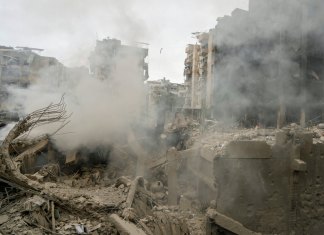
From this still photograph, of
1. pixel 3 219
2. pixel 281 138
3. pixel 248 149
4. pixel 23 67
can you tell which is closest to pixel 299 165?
pixel 281 138

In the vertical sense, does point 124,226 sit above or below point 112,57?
below

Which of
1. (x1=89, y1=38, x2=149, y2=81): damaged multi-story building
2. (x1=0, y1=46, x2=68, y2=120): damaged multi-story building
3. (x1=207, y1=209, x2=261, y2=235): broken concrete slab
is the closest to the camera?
(x1=207, y1=209, x2=261, y2=235): broken concrete slab

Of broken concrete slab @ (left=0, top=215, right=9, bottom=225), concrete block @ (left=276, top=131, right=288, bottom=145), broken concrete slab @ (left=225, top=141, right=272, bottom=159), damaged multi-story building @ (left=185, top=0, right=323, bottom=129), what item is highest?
damaged multi-story building @ (left=185, top=0, right=323, bottom=129)

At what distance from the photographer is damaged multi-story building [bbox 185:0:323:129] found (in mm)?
7984

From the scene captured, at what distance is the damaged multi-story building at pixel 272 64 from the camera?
314 inches

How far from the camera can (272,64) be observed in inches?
334

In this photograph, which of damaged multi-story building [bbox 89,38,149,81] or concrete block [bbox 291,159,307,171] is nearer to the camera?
concrete block [bbox 291,159,307,171]

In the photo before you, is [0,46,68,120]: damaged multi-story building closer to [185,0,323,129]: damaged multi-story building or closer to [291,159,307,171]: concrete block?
[185,0,323,129]: damaged multi-story building

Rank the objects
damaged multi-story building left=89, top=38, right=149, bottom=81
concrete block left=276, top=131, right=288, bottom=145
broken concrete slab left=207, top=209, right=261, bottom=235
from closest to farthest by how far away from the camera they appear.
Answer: broken concrete slab left=207, top=209, right=261, bottom=235, concrete block left=276, top=131, right=288, bottom=145, damaged multi-story building left=89, top=38, right=149, bottom=81

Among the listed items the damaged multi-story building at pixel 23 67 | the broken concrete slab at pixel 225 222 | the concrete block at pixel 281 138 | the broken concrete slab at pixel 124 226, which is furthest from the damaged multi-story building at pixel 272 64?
the damaged multi-story building at pixel 23 67

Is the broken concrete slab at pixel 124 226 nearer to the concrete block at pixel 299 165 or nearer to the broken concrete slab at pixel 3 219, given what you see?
the broken concrete slab at pixel 3 219

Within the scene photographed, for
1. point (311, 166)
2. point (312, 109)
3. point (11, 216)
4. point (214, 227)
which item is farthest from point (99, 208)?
point (312, 109)

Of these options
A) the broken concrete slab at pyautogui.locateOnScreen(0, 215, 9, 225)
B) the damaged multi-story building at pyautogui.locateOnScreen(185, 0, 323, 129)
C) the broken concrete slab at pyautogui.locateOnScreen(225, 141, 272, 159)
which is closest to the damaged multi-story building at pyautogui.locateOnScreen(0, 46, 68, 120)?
the damaged multi-story building at pyautogui.locateOnScreen(185, 0, 323, 129)

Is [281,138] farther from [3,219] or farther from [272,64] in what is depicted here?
[272,64]
